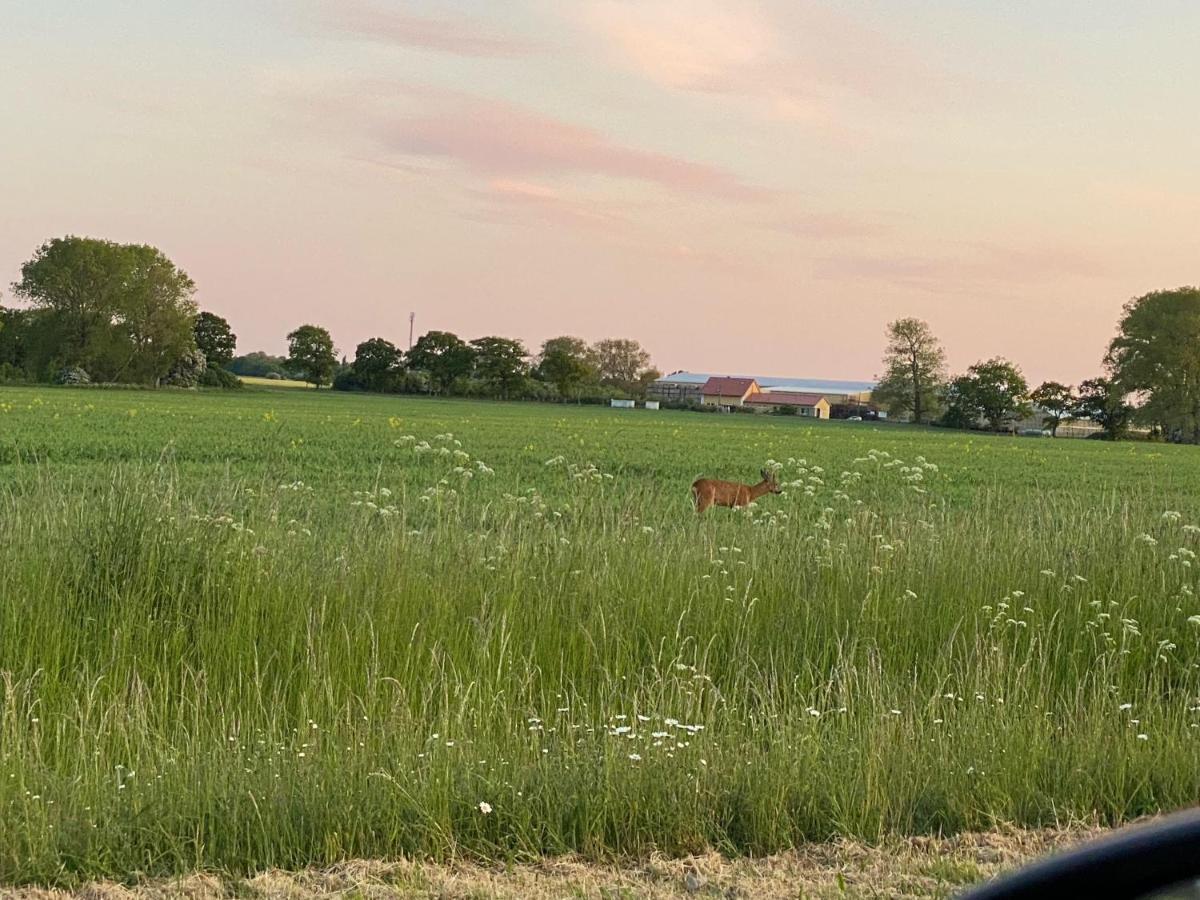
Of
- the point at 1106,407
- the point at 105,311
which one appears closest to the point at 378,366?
the point at 105,311

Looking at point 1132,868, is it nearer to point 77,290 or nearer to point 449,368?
point 77,290

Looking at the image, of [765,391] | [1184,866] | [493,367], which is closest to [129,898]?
[1184,866]

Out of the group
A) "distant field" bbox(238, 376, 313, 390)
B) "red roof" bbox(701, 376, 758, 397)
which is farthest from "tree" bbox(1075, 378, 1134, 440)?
"distant field" bbox(238, 376, 313, 390)

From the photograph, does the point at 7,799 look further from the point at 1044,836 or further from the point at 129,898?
the point at 1044,836

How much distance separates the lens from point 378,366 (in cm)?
13838

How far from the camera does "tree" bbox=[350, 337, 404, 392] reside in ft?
454

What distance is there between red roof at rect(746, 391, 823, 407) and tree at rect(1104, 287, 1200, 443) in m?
79.2

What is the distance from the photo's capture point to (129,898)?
→ 4.07m

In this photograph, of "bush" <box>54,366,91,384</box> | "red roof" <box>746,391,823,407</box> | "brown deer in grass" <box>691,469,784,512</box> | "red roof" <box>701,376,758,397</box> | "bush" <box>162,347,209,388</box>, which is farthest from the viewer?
"red roof" <box>701,376,758,397</box>

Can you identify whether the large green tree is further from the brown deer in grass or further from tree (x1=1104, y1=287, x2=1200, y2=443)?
the brown deer in grass

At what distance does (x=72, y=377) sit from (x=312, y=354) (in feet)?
160

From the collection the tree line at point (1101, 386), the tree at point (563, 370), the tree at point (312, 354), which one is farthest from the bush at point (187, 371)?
the tree line at point (1101, 386)

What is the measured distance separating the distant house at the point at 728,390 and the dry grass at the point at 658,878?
17514 centimetres

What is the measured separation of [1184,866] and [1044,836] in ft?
14.2
